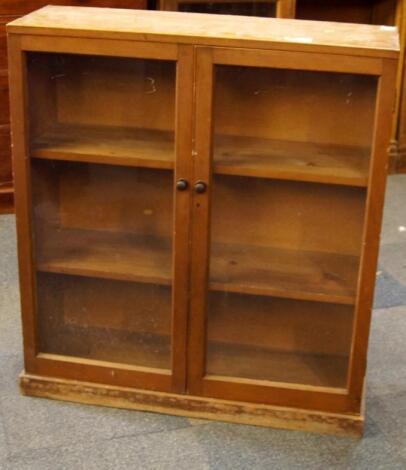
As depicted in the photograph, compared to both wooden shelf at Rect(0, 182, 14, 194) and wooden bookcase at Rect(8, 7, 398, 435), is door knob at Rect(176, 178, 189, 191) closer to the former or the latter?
wooden bookcase at Rect(8, 7, 398, 435)

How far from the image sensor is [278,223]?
2088 mm

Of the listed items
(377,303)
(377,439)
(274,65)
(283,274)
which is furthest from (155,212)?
(377,303)

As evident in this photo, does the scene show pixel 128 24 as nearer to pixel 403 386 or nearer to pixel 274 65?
pixel 274 65

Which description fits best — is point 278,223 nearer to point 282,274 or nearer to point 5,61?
point 282,274

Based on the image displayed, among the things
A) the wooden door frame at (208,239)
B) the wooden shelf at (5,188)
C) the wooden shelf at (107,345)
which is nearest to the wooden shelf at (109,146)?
the wooden door frame at (208,239)

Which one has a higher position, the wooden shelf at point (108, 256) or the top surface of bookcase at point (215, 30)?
the top surface of bookcase at point (215, 30)

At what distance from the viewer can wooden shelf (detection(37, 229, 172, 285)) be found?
2111 mm

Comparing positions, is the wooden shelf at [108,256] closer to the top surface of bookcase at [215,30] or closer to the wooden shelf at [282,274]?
the wooden shelf at [282,274]

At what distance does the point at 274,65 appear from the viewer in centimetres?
184

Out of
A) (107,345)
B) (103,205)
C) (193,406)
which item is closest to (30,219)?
(103,205)

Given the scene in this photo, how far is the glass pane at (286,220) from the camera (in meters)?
1.94

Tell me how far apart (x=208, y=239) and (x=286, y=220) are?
21 centimetres

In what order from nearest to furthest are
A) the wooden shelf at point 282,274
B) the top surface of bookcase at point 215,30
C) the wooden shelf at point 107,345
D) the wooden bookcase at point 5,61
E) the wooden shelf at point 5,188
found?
the top surface of bookcase at point 215,30 < the wooden shelf at point 282,274 < the wooden shelf at point 107,345 < the wooden bookcase at point 5,61 < the wooden shelf at point 5,188

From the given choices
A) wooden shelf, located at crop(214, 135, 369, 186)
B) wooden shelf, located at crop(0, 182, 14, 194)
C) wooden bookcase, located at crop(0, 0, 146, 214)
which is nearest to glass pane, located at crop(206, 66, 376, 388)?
wooden shelf, located at crop(214, 135, 369, 186)
